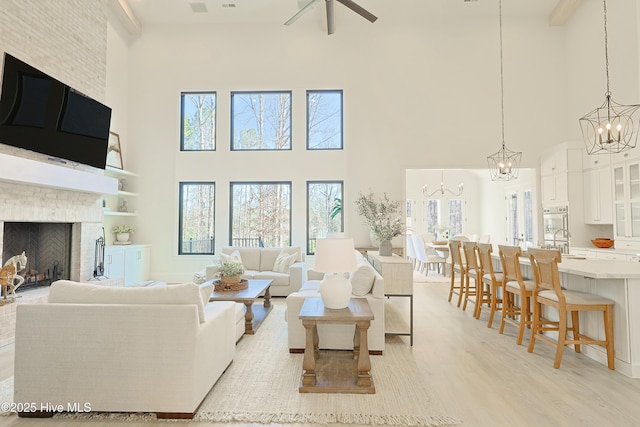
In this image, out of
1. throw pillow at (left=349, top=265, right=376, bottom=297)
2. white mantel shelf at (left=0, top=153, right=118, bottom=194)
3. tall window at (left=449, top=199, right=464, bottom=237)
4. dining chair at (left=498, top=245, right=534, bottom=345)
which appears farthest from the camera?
tall window at (left=449, top=199, right=464, bottom=237)

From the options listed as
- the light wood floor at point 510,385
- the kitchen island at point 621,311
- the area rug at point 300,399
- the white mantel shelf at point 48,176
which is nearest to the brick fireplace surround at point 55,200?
the white mantel shelf at point 48,176

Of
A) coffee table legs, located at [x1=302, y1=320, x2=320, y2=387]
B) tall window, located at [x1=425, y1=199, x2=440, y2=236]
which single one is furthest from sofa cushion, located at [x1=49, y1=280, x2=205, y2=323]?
tall window, located at [x1=425, y1=199, x2=440, y2=236]

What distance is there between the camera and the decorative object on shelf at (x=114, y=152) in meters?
7.07

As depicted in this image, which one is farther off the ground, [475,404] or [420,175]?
[420,175]

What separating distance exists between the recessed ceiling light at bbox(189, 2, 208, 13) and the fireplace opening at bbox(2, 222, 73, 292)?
16.2 ft

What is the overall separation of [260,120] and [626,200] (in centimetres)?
674

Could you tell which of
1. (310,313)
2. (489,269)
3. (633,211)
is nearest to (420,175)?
(633,211)

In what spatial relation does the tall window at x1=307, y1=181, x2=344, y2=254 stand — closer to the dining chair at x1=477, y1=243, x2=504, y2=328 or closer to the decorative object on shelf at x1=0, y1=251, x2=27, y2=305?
the dining chair at x1=477, y1=243, x2=504, y2=328

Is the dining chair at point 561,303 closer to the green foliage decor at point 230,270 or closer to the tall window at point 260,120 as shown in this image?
the green foliage decor at point 230,270

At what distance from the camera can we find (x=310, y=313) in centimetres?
280

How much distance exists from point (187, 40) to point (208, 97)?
1.29m

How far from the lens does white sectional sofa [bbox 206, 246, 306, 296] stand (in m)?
6.05

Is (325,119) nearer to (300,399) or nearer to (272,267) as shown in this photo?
(272,267)

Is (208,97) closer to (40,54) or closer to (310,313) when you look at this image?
(40,54)
